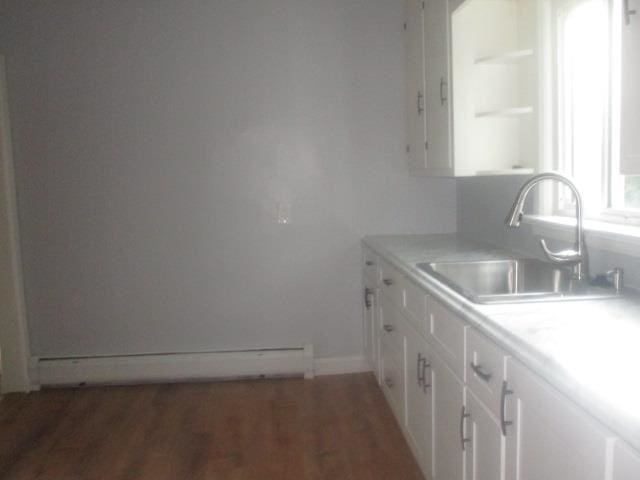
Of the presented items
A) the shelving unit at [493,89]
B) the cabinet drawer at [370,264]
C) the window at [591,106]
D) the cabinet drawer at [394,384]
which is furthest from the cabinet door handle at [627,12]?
the cabinet drawer at [370,264]

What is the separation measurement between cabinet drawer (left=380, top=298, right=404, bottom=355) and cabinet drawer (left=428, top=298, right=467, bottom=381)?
56 cm

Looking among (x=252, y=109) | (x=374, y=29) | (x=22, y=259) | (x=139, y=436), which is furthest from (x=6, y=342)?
(x=374, y=29)

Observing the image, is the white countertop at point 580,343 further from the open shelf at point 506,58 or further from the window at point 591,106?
the open shelf at point 506,58

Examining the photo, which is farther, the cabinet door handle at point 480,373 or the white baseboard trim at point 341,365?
the white baseboard trim at point 341,365

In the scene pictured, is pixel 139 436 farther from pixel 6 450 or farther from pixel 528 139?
pixel 528 139

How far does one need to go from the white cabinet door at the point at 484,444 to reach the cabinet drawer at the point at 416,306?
0.52 metres

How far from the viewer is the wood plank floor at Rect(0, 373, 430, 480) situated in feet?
9.20

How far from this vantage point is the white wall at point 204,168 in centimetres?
376

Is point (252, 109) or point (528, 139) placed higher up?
point (252, 109)

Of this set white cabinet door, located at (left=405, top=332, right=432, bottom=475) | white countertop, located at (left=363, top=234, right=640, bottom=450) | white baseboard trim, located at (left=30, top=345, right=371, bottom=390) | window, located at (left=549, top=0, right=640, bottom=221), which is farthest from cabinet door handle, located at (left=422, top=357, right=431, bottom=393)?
white baseboard trim, located at (left=30, top=345, right=371, bottom=390)

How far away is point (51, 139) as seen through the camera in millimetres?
3791

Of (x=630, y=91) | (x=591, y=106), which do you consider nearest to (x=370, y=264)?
(x=591, y=106)

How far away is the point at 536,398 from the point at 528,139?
1.84 m

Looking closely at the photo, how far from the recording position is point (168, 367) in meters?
3.87
